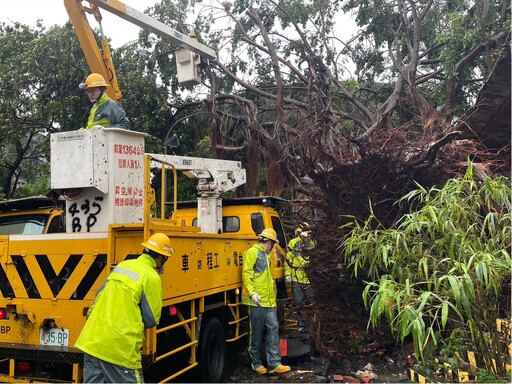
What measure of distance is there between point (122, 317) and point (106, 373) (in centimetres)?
42

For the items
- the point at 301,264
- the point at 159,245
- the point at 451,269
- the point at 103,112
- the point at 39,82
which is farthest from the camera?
the point at 39,82

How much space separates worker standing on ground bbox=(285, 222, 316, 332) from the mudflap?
24 centimetres

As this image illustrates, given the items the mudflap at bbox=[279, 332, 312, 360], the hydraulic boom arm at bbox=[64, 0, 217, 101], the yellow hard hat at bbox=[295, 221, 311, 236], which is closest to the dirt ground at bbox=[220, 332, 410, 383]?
the mudflap at bbox=[279, 332, 312, 360]

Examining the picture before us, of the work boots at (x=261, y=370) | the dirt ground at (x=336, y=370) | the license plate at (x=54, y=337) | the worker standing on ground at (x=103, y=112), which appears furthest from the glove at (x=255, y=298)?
the worker standing on ground at (x=103, y=112)

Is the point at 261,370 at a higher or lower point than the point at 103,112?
lower

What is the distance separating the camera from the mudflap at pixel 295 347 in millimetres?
6875

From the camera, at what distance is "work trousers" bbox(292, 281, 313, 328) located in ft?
24.0

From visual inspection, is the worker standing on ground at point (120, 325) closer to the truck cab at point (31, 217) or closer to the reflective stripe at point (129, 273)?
the reflective stripe at point (129, 273)

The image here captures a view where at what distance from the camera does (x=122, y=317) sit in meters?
3.55

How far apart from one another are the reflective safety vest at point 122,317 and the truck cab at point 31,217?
306 cm

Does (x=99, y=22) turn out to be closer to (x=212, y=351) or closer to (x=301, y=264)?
(x=301, y=264)

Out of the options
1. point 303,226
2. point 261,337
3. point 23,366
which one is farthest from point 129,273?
point 303,226

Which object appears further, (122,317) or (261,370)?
(261,370)

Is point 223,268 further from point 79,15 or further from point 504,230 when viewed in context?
point 79,15
